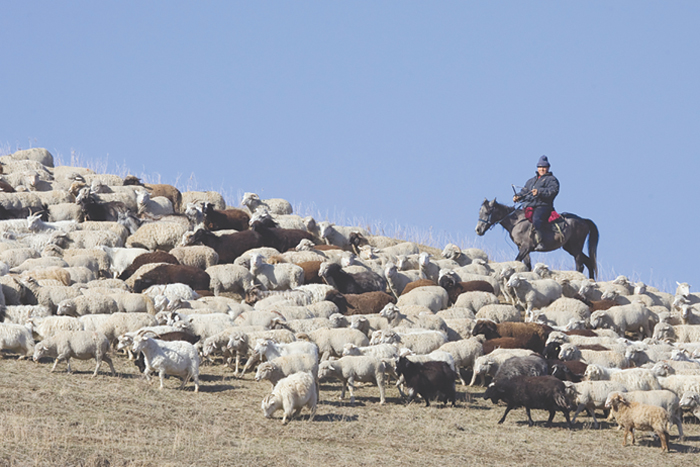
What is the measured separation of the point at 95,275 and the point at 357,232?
905cm

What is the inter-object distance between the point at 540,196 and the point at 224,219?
9.16 metres

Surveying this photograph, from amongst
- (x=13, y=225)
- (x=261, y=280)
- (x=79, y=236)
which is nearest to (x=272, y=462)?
(x=261, y=280)

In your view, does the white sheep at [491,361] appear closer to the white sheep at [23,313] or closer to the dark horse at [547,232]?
the white sheep at [23,313]

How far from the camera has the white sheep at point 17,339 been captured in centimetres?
1326

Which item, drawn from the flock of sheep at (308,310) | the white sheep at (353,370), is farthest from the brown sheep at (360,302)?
the white sheep at (353,370)

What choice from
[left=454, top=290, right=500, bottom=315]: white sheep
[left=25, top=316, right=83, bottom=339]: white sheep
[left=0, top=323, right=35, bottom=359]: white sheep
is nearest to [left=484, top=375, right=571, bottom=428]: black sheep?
[left=454, top=290, right=500, bottom=315]: white sheep

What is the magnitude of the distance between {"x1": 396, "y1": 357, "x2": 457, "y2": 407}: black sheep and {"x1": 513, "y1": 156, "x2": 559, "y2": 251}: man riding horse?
12.6 metres

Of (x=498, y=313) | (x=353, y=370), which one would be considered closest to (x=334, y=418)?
(x=353, y=370)

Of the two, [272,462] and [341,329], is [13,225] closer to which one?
[341,329]

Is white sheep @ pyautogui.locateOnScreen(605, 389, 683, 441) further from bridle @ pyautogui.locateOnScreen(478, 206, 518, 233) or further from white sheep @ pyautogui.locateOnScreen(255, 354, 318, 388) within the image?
bridle @ pyautogui.locateOnScreen(478, 206, 518, 233)

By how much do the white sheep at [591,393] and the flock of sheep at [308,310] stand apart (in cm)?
2

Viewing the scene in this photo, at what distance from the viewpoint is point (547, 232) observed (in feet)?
82.1

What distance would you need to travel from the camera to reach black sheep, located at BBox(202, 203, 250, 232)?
24094mm

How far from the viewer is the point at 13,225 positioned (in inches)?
868
